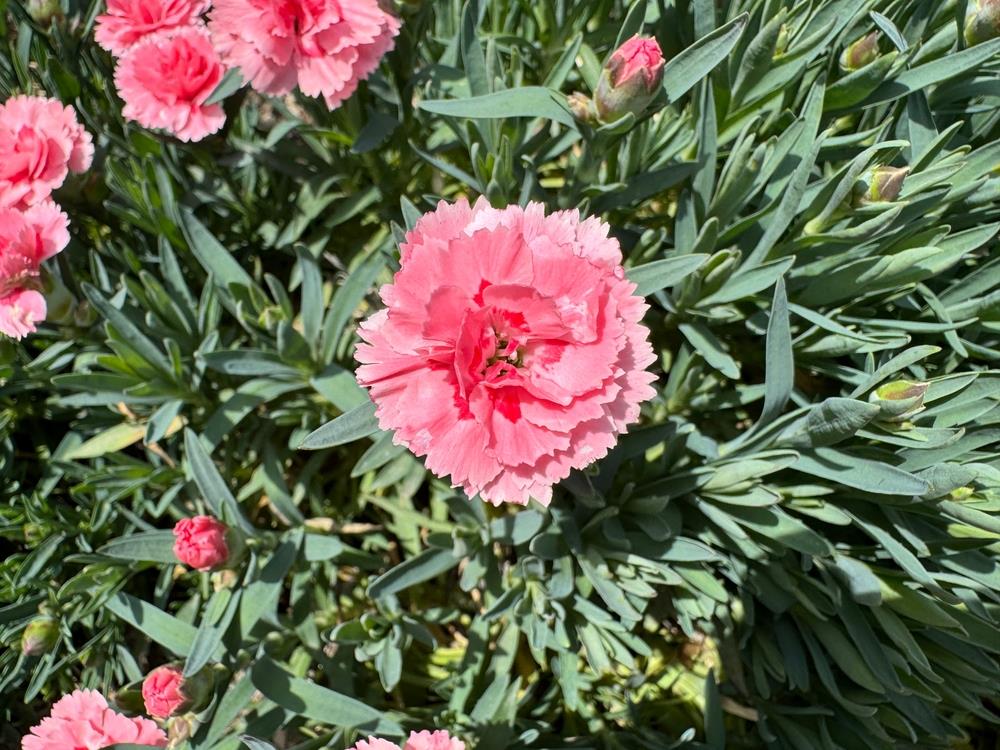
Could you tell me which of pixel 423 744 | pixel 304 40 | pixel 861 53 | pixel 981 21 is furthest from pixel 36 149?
pixel 981 21

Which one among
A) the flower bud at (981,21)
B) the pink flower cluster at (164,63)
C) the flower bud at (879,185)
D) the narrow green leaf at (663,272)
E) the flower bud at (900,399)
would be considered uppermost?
the pink flower cluster at (164,63)

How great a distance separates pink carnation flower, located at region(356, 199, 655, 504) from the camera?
100 cm

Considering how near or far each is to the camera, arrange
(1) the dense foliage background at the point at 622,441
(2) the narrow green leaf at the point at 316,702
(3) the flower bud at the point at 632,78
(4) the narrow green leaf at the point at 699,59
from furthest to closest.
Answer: (2) the narrow green leaf at the point at 316,702
(1) the dense foliage background at the point at 622,441
(4) the narrow green leaf at the point at 699,59
(3) the flower bud at the point at 632,78

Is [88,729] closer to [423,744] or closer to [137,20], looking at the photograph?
[423,744]

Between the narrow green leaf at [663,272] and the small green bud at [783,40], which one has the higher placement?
the small green bud at [783,40]

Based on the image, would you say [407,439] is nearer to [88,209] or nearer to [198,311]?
[198,311]

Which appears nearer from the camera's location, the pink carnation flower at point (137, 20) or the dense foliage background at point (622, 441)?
the dense foliage background at point (622, 441)

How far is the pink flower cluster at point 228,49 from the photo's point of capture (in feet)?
4.56

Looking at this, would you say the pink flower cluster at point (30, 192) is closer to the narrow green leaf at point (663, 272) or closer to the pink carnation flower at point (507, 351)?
the pink carnation flower at point (507, 351)

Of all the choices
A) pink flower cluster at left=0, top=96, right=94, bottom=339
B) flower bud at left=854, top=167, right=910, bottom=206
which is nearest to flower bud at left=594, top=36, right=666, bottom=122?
flower bud at left=854, top=167, right=910, bottom=206

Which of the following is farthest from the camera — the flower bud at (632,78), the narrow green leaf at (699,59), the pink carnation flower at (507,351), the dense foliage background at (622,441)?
the dense foliage background at (622,441)

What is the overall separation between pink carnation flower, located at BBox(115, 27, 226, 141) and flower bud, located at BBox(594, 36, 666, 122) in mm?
829

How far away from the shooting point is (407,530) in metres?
1.86

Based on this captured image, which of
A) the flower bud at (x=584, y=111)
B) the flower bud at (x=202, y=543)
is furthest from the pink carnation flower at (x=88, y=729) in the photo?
the flower bud at (x=584, y=111)
